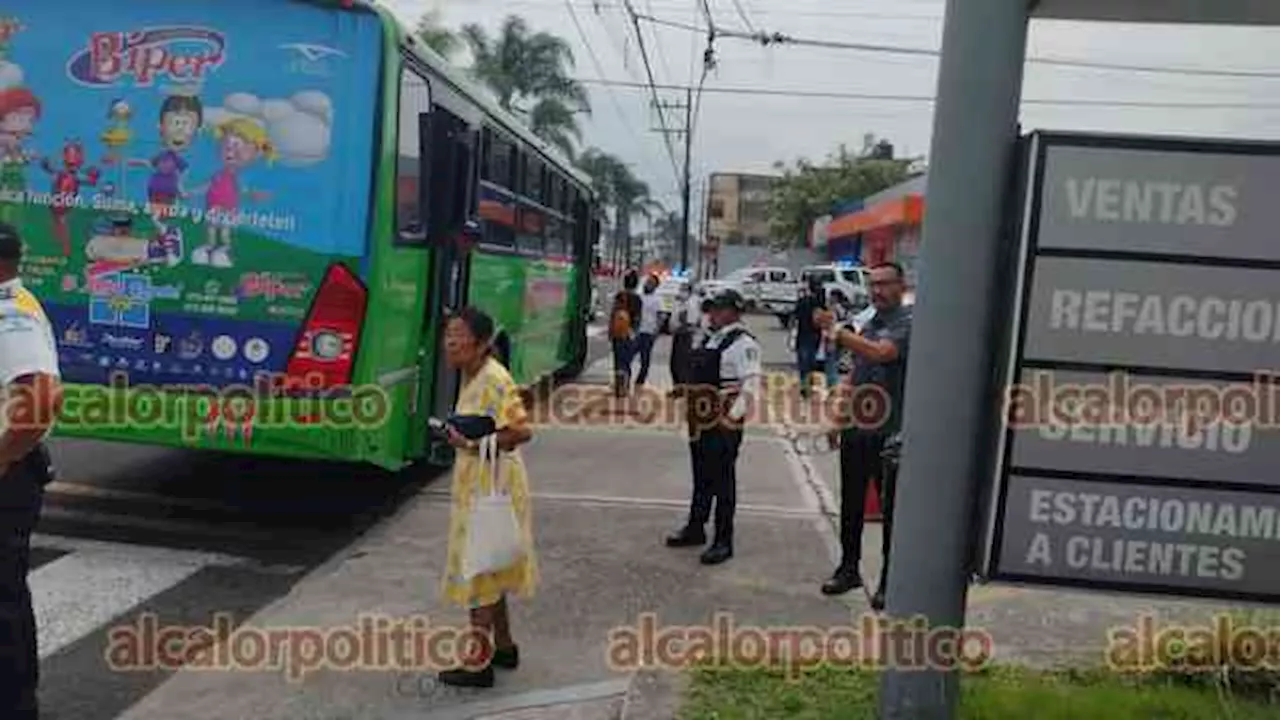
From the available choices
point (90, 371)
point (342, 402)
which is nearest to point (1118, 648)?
point (342, 402)

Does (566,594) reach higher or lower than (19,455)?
lower

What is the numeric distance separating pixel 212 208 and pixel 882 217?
39.6m

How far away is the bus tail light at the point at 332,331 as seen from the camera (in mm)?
7055

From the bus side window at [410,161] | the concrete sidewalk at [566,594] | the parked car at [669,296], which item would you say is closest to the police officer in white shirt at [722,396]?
the concrete sidewalk at [566,594]

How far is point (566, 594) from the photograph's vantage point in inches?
270

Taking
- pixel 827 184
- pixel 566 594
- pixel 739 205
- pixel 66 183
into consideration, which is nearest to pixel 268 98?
pixel 66 183

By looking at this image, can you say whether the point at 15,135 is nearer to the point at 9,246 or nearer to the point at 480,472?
the point at 9,246

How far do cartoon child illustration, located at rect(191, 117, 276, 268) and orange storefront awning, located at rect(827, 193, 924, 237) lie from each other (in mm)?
25722

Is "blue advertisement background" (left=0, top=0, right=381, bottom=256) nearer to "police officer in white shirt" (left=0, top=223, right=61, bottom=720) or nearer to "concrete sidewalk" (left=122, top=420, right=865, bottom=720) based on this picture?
"concrete sidewalk" (left=122, top=420, right=865, bottom=720)

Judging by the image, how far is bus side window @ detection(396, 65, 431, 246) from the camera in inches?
294

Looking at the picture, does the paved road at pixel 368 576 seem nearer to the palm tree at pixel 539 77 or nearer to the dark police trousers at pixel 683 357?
the dark police trousers at pixel 683 357

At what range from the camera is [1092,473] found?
402 centimetres

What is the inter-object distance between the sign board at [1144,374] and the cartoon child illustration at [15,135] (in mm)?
5683

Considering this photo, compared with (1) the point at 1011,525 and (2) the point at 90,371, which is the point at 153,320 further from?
(1) the point at 1011,525
